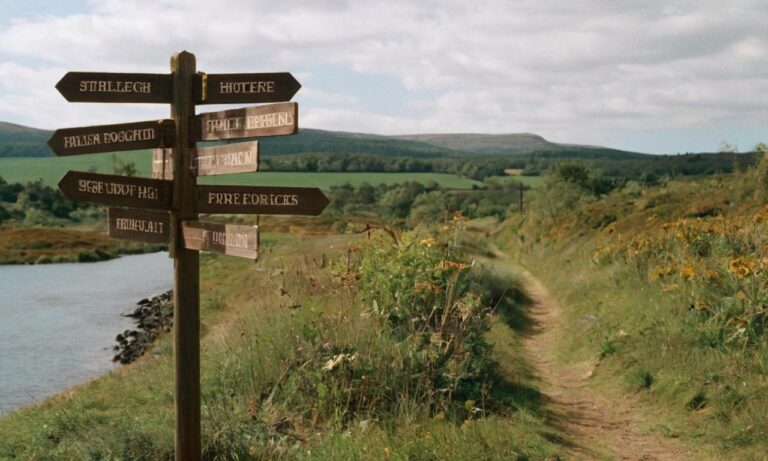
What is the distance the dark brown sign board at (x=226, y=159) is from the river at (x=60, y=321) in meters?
7.03

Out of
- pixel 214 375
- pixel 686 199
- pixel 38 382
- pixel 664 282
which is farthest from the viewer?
pixel 686 199

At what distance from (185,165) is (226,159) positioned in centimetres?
31

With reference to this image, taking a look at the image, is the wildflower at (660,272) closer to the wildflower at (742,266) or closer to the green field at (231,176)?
the wildflower at (742,266)

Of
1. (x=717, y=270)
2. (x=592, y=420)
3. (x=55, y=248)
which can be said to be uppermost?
(x=717, y=270)

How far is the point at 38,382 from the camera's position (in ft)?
49.7

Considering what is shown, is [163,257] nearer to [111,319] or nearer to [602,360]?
[111,319]

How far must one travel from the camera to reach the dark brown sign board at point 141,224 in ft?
17.7

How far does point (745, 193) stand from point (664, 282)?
7715 millimetres

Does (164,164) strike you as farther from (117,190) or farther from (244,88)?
(244,88)

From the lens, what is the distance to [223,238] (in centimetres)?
507

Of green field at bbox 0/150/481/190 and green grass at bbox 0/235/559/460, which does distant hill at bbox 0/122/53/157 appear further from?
green grass at bbox 0/235/559/460

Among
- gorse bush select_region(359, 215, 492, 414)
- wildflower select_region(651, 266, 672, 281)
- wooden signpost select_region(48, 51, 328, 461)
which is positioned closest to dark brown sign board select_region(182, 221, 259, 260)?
wooden signpost select_region(48, 51, 328, 461)

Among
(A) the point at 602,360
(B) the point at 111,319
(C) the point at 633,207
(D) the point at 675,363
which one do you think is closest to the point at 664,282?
(A) the point at 602,360

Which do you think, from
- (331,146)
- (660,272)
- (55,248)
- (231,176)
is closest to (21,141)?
(331,146)
